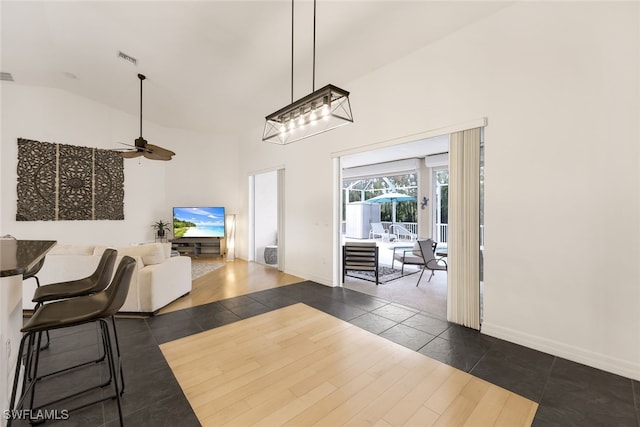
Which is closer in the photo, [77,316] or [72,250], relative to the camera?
[77,316]

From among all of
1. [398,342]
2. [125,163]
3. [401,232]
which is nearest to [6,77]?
[125,163]

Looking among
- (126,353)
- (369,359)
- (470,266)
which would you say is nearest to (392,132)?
(470,266)

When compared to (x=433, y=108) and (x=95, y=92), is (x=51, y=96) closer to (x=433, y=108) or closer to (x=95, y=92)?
(x=95, y=92)

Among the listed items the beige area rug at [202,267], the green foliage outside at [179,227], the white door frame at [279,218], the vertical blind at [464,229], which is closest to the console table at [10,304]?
the beige area rug at [202,267]

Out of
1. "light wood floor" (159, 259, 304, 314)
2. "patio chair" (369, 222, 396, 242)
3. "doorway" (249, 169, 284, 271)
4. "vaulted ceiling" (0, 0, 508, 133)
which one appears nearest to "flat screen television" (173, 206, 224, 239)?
"doorway" (249, 169, 284, 271)

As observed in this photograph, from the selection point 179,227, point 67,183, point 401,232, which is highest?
point 67,183

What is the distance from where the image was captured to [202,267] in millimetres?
6172

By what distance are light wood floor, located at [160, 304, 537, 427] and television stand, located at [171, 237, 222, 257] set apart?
4477mm

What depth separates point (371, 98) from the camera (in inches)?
158

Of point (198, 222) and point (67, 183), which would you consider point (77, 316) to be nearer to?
point (67, 183)

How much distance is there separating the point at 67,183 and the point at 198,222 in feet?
8.63

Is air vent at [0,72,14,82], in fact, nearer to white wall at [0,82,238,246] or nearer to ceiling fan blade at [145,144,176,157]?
white wall at [0,82,238,246]

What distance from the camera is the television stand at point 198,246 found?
6891 mm

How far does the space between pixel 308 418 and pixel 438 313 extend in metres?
2.36
